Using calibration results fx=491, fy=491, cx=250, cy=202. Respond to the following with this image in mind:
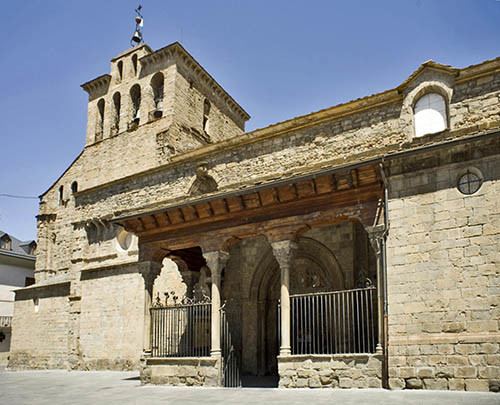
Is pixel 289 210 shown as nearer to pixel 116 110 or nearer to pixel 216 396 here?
pixel 216 396

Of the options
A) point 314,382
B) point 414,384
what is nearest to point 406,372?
point 414,384

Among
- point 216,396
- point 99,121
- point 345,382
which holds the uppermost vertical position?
point 99,121

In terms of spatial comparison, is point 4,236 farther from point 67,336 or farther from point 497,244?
point 497,244

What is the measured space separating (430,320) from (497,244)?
156 centimetres

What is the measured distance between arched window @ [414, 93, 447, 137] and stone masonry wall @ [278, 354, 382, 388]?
5224 millimetres

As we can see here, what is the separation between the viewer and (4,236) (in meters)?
32.9

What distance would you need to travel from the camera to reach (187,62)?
2264cm

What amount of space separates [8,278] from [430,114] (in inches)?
1097

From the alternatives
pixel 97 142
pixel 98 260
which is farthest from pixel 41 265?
pixel 98 260

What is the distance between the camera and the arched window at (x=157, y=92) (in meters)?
22.1

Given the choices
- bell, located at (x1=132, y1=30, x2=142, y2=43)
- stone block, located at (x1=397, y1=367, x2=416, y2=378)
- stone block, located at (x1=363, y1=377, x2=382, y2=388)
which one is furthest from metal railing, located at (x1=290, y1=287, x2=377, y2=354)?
bell, located at (x1=132, y1=30, x2=142, y2=43)

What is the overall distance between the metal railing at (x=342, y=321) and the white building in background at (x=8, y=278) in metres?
22.6

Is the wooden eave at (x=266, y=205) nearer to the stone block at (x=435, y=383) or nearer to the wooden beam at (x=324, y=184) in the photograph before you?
the wooden beam at (x=324, y=184)

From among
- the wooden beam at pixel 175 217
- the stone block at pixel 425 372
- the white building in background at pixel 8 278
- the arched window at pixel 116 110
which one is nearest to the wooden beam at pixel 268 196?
the wooden beam at pixel 175 217
